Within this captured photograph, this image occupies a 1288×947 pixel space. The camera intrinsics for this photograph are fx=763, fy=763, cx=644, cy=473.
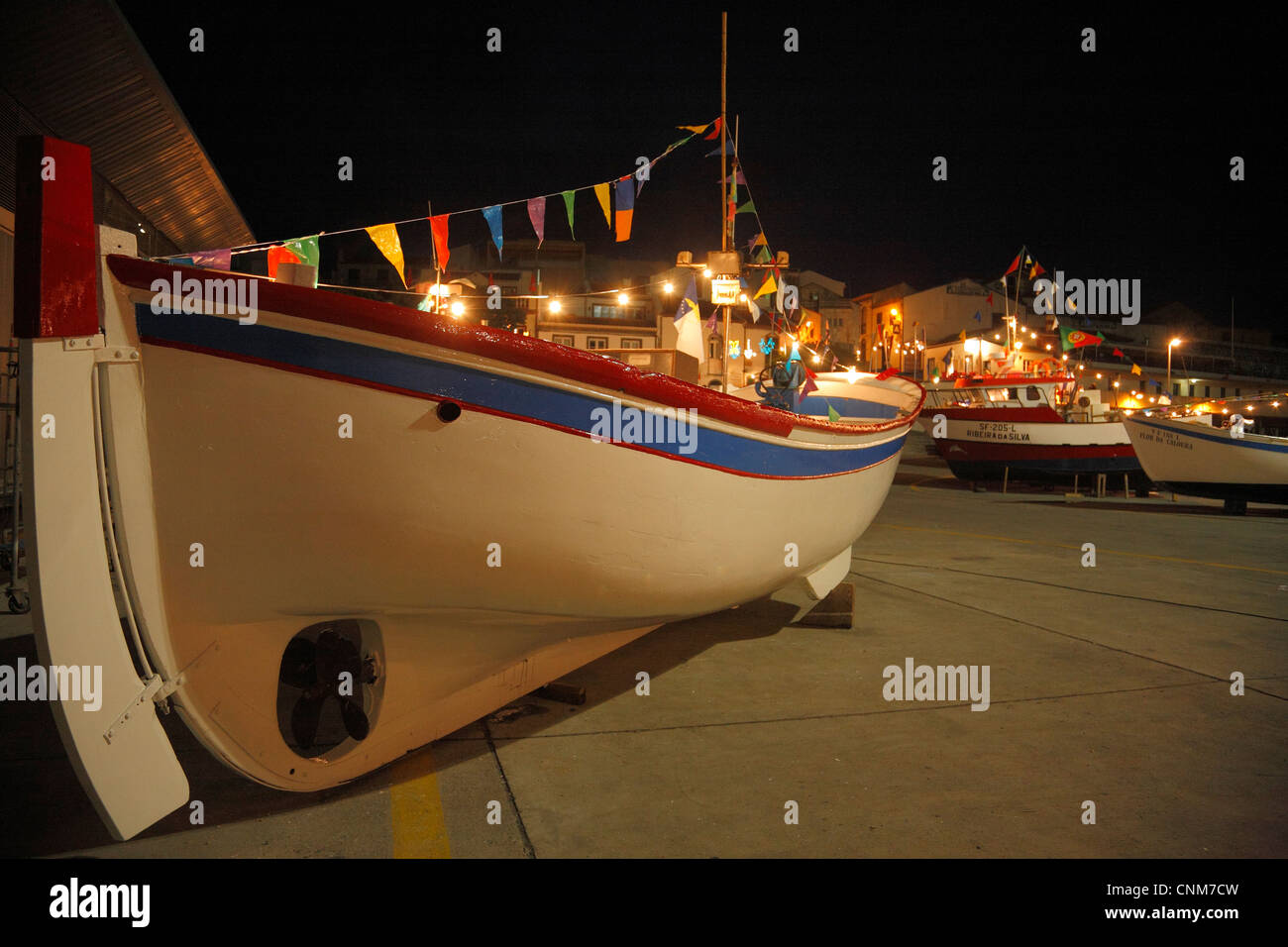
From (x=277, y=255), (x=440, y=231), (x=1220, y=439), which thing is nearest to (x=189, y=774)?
(x=440, y=231)

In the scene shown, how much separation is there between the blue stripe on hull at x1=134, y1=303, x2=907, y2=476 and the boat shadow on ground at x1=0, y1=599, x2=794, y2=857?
1198 mm

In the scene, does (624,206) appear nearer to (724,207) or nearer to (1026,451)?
(724,207)

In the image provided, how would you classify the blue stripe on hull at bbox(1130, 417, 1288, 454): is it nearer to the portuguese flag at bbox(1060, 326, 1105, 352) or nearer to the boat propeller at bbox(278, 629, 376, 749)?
the portuguese flag at bbox(1060, 326, 1105, 352)

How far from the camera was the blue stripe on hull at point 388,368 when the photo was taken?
6.68 feet

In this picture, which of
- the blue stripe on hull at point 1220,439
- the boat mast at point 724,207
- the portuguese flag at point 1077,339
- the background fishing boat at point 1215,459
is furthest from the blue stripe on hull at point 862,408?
the portuguese flag at point 1077,339

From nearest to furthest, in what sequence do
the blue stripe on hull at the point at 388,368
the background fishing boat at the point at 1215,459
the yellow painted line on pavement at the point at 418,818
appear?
the blue stripe on hull at the point at 388,368 → the yellow painted line on pavement at the point at 418,818 → the background fishing boat at the point at 1215,459

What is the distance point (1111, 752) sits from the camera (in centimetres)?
297

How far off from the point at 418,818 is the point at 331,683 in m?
0.62

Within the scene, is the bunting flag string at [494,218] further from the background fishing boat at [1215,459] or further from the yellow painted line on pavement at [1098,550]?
the background fishing boat at [1215,459]

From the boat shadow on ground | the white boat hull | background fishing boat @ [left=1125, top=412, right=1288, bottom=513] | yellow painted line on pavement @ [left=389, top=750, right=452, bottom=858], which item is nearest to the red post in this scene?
the boat shadow on ground

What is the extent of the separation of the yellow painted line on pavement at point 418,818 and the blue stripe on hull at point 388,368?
4.31 feet

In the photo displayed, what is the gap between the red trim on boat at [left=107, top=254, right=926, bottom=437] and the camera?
6.59 feet

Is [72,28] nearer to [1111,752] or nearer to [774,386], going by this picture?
[774,386]

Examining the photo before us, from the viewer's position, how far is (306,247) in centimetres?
599
